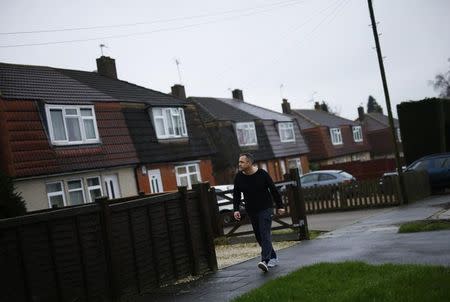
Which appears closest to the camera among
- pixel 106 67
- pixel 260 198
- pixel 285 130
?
pixel 260 198

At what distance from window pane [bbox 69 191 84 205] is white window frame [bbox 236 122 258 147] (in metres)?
18.5

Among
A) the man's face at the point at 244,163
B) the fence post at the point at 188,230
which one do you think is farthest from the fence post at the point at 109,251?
the man's face at the point at 244,163

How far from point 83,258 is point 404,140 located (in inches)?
934

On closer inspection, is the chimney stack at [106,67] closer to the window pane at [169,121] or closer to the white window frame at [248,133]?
the window pane at [169,121]

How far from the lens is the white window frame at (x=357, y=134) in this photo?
211ft

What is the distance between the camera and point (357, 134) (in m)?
65.1

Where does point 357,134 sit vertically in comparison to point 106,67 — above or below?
below

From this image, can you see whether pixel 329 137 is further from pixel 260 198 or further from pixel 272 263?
pixel 260 198

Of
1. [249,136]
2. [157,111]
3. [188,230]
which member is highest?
[157,111]

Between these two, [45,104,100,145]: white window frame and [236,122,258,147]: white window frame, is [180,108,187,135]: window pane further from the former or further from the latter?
[236,122,258,147]: white window frame

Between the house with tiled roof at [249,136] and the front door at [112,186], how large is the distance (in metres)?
13.7

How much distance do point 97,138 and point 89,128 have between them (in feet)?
1.94

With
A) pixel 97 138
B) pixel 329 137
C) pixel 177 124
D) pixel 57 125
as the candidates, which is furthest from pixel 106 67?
pixel 329 137

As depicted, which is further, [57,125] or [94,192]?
[94,192]
